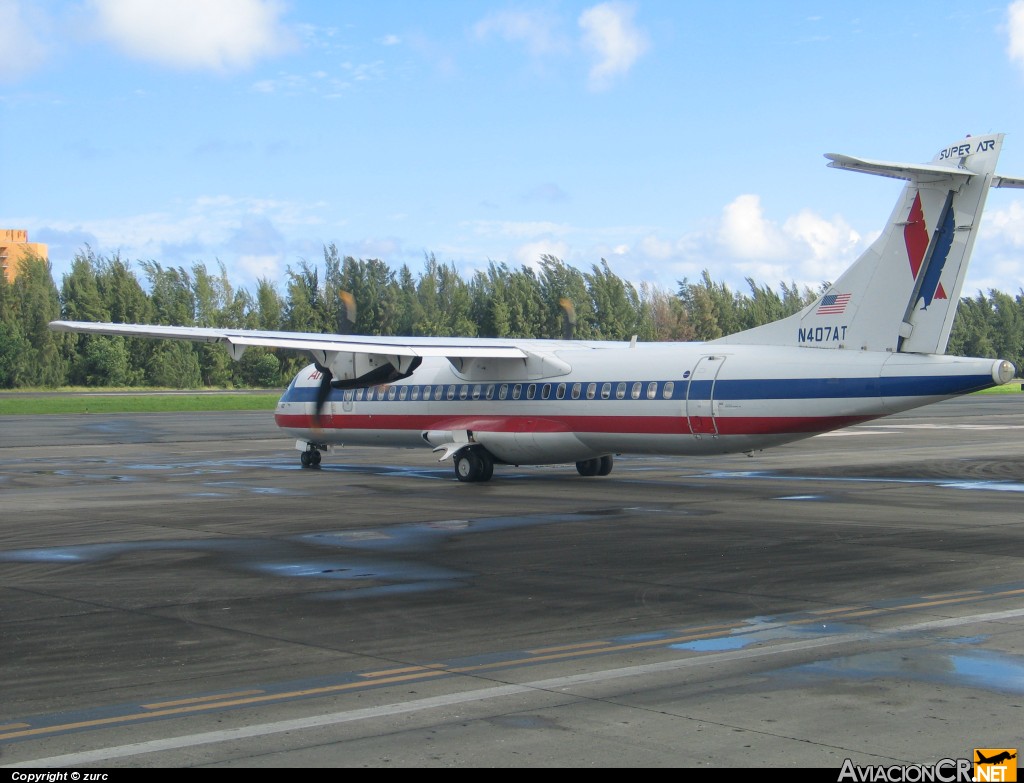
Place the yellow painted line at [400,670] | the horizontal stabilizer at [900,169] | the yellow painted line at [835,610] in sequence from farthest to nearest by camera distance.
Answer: the horizontal stabilizer at [900,169] < the yellow painted line at [835,610] < the yellow painted line at [400,670]

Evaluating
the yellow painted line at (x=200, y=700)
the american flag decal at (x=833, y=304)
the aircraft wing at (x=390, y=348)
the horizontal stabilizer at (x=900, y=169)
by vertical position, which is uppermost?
the horizontal stabilizer at (x=900, y=169)

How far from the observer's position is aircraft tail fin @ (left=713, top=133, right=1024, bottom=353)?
20453mm

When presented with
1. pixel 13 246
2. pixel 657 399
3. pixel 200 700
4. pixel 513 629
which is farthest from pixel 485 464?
pixel 13 246

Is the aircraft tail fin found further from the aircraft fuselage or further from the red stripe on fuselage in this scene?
the red stripe on fuselage

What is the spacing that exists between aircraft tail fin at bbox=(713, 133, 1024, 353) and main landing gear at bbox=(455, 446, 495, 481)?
28.1 feet

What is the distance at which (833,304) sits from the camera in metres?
21.9

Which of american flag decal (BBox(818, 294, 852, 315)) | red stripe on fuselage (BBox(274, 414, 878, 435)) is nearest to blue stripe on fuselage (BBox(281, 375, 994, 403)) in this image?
red stripe on fuselage (BBox(274, 414, 878, 435))

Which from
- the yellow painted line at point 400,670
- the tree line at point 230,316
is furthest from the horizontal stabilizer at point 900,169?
the tree line at point 230,316

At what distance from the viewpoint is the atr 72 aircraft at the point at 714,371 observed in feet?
67.5

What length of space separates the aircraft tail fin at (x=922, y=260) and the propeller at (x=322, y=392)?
13.6 metres

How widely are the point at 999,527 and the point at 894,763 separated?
39.0 feet

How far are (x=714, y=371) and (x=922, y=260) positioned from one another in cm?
434

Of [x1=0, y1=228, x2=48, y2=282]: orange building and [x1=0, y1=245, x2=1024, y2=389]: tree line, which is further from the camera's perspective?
[x1=0, y1=228, x2=48, y2=282]: orange building

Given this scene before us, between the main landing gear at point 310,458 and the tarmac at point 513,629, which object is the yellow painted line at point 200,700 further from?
the main landing gear at point 310,458
